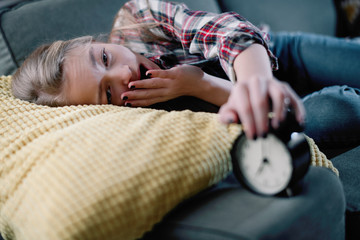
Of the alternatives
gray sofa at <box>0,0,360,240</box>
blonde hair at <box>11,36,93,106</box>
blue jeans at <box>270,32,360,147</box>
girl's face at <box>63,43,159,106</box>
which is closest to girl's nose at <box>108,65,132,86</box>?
girl's face at <box>63,43,159,106</box>

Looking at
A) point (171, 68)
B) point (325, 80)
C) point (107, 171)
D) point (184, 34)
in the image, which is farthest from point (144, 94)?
point (325, 80)

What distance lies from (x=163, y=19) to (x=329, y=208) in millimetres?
766

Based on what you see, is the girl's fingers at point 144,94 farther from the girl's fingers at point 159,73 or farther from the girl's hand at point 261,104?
the girl's hand at point 261,104

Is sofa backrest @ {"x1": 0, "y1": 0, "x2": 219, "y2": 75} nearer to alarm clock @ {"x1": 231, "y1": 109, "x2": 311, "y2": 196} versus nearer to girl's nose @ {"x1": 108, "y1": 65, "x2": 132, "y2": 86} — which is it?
girl's nose @ {"x1": 108, "y1": 65, "x2": 132, "y2": 86}

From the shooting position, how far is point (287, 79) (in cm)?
135

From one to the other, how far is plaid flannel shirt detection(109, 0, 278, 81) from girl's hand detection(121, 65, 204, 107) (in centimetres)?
8

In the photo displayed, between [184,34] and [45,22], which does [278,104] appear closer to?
[184,34]

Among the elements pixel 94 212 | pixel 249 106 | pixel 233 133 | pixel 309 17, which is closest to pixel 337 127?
pixel 233 133

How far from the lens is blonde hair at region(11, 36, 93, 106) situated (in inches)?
32.4

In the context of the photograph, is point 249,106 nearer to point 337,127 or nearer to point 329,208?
point 329,208

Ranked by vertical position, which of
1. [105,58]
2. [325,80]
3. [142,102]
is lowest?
[325,80]

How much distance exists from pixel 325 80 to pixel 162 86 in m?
0.74

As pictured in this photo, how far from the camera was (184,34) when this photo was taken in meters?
0.93

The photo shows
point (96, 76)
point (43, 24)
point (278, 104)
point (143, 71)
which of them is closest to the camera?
point (278, 104)
